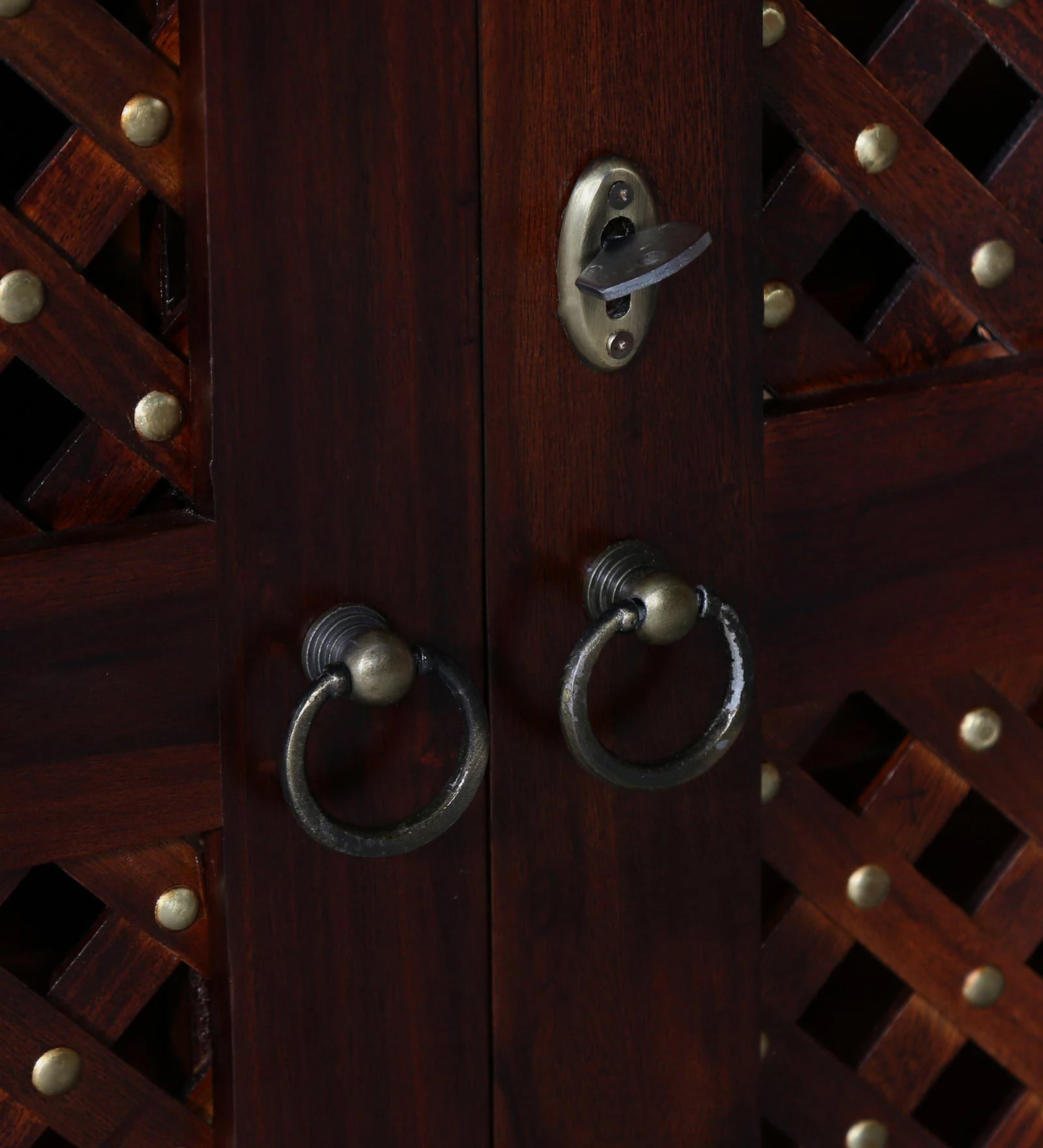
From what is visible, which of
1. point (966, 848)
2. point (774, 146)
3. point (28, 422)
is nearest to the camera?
point (28, 422)

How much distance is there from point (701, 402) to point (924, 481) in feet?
0.40

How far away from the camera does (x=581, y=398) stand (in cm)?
60

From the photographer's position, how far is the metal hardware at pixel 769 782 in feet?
2.33

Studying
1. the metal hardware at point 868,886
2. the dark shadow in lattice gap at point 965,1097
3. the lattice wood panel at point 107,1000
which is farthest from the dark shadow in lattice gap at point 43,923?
the dark shadow in lattice gap at point 965,1097

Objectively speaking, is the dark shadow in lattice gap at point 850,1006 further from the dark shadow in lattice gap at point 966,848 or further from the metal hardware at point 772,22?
the metal hardware at point 772,22

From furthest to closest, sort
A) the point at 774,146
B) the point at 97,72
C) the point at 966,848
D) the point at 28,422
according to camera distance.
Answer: the point at 966,848 < the point at 774,146 < the point at 28,422 < the point at 97,72

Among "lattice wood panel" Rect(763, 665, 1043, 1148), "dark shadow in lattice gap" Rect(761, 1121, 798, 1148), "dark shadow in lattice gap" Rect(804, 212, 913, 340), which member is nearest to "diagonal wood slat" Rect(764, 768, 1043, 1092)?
"lattice wood panel" Rect(763, 665, 1043, 1148)

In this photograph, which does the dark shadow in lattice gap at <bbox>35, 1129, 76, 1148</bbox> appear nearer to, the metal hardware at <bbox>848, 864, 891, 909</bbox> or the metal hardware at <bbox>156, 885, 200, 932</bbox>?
the metal hardware at <bbox>156, 885, 200, 932</bbox>

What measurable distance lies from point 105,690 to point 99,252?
0.16 metres

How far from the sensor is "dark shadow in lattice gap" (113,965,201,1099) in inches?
25.4

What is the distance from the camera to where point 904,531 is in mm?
686

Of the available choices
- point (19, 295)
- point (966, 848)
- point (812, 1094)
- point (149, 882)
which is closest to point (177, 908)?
point (149, 882)

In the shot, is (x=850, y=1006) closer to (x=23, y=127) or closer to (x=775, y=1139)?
(x=775, y=1139)

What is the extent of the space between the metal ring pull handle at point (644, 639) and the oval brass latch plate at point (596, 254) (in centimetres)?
8
